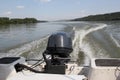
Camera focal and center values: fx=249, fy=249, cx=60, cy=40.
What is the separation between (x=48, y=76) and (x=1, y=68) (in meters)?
0.72

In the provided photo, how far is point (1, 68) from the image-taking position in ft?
9.21

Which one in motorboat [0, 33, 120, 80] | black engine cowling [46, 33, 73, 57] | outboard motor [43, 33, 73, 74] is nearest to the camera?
motorboat [0, 33, 120, 80]

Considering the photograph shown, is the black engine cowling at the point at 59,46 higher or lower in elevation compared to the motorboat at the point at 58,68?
higher

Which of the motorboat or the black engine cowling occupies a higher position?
the black engine cowling

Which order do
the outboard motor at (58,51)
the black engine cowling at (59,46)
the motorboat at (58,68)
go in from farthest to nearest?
1. the black engine cowling at (59,46)
2. the outboard motor at (58,51)
3. the motorboat at (58,68)

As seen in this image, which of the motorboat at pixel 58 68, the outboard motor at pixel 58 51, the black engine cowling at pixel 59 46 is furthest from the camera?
the black engine cowling at pixel 59 46

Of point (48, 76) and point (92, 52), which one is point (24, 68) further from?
point (92, 52)

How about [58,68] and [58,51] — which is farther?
[58,51]

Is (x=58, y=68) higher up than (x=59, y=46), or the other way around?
(x=59, y=46)

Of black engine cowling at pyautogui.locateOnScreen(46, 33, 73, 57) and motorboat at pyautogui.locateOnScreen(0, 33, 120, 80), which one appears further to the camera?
black engine cowling at pyautogui.locateOnScreen(46, 33, 73, 57)

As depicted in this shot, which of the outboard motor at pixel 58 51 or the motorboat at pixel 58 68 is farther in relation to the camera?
the outboard motor at pixel 58 51

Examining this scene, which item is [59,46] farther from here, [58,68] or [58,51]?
[58,68]

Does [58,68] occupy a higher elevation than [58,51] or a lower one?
lower

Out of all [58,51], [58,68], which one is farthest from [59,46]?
[58,68]
